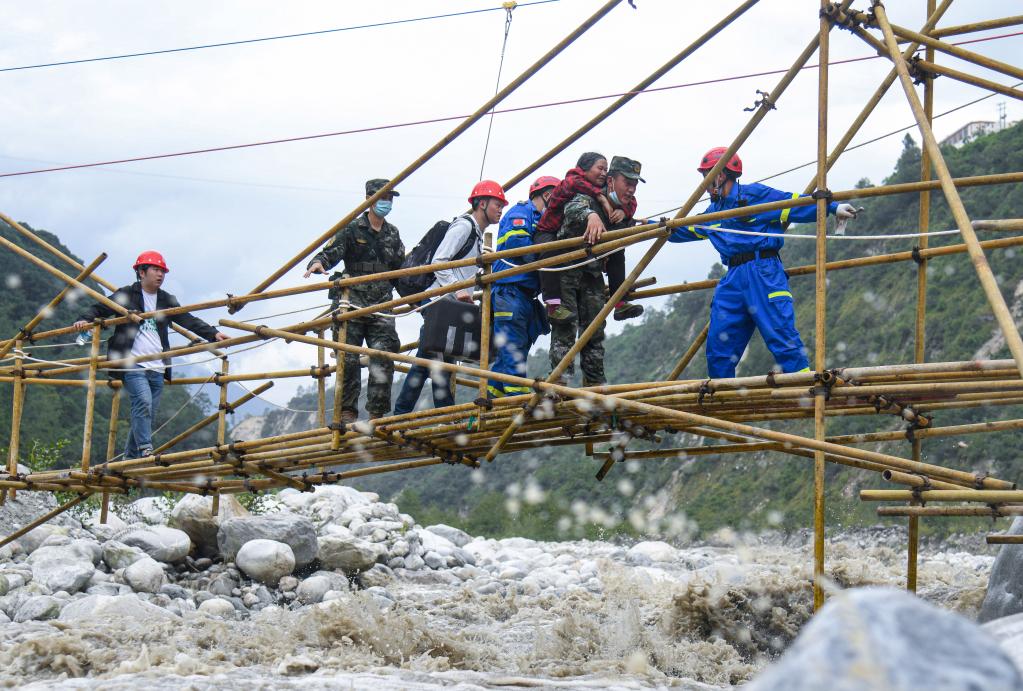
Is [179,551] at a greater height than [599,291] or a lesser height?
lesser

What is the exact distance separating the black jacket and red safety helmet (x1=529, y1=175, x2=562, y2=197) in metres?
2.86

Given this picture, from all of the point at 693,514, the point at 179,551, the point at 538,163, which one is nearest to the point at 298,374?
the point at 538,163

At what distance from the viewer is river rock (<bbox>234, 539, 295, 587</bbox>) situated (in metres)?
11.8

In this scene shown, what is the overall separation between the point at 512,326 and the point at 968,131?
4430cm

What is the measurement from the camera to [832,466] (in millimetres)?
31672

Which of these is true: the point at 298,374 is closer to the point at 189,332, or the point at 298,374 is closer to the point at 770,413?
the point at 189,332

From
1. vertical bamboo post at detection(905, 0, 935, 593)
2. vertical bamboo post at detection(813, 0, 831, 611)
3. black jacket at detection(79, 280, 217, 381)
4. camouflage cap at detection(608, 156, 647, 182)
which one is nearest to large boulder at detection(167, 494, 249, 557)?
black jacket at detection(79, 280, 217, 381)

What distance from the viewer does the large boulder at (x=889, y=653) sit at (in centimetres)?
213

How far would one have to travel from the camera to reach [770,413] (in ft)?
22.7

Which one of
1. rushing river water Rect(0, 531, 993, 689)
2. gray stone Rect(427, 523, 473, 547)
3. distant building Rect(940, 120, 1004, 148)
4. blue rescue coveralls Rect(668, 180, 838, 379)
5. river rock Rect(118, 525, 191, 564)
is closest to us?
blue rescue coveralls Rect(668, 180, 838, 379)

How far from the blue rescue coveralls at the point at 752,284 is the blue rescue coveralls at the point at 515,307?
1.32 metres

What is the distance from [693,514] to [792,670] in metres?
32.1

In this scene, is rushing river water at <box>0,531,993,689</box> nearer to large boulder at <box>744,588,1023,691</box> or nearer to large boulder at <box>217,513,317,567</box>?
large boulder at <box>217,513,317,567</box>

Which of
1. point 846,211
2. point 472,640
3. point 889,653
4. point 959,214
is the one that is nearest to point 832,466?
point 472,640
